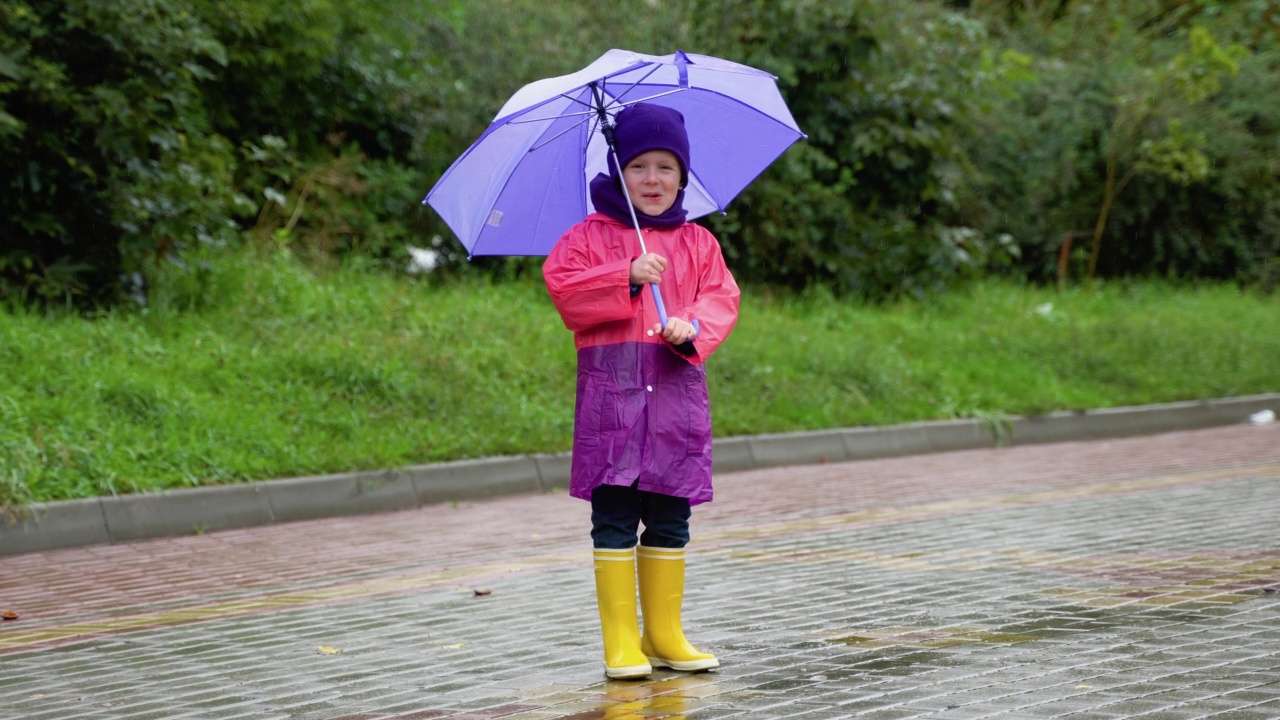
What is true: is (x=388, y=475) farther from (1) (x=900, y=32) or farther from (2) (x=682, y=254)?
(1) (x=900, y=32)

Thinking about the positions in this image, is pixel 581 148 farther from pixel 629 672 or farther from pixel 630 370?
pixel 629 672

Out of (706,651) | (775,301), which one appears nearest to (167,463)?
(706,651)

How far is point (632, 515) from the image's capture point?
4.14m

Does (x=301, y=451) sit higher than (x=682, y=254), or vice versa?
(x=682, y=254)

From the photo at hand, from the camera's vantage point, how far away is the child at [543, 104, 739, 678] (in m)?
3.98

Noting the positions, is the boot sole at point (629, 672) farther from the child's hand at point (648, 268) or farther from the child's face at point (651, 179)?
the child's face at point (651, 179)

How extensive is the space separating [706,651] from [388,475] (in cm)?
462

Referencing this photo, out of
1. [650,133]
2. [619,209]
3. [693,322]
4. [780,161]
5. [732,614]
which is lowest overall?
[732,614]

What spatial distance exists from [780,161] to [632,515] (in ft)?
37.2

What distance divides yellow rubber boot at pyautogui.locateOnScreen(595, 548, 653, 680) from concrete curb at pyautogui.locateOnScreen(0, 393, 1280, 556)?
14.3 feet

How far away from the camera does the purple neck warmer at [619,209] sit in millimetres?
4152

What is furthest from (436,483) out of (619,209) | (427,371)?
(619,209)

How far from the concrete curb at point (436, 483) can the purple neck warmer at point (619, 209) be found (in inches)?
177

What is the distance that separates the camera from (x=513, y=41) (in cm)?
1527
